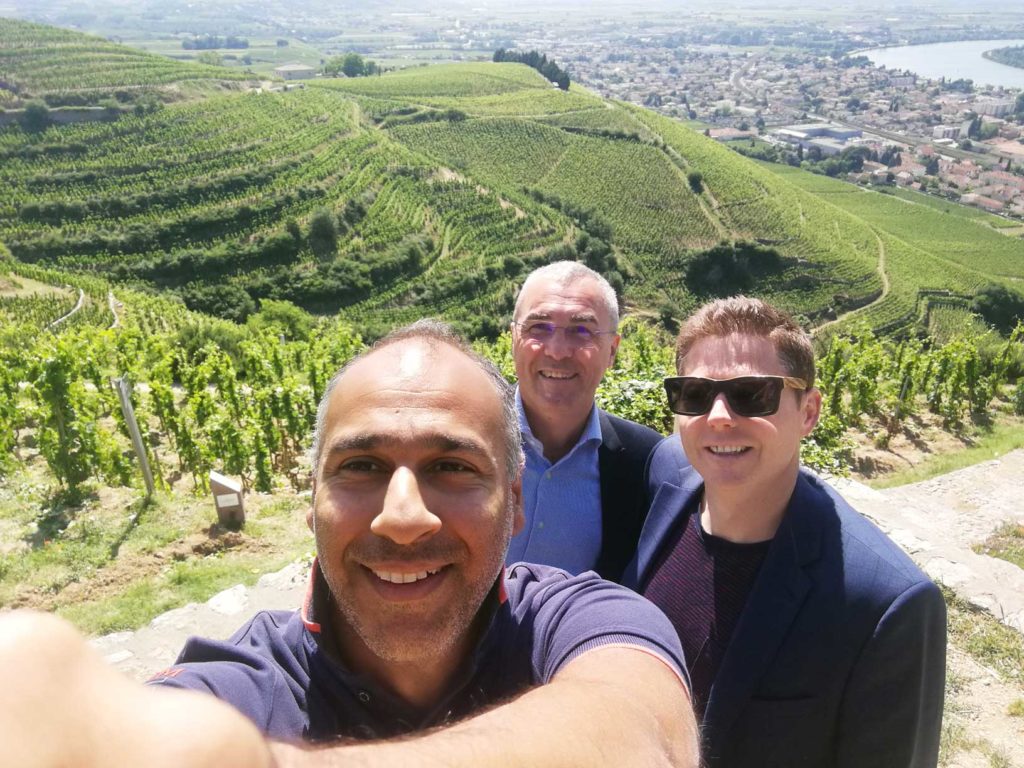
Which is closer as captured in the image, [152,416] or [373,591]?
[373,591]

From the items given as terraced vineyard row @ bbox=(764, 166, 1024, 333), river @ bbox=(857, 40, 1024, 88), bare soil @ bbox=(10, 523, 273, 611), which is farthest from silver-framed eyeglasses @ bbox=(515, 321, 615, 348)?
river @ bbox=(857, 40, 1024, 88)

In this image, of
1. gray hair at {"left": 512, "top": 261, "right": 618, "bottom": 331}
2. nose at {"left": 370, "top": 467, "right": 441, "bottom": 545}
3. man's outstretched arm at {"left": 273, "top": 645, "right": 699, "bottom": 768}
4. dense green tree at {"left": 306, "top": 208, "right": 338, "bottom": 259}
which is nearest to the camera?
man's outstretched arm at {"left": 273, "top": 645, "right": 699, "bottom": 768}

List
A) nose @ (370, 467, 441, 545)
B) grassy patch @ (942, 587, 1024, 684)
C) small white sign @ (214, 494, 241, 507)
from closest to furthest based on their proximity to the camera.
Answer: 1. nose @ (370, 467, 441, 545)
2. grassy patch @ (942, 587, 1024, 684)
3. small white sign @ (214, 494, 241, 507)

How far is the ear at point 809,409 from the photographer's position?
2.43 m

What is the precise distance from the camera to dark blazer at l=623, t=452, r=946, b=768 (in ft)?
6.39

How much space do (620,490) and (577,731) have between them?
6.57 feet

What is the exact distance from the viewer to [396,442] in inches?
54.6

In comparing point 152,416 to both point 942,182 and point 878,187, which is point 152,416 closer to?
point 878,187

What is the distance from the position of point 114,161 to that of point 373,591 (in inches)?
2044

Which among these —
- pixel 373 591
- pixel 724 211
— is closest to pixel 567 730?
pixel 373 591

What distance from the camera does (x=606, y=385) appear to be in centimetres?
823

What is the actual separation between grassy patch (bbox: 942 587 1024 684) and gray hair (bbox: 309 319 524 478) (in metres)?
4.73

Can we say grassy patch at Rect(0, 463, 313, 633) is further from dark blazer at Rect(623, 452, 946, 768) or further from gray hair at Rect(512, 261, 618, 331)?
dark blazer at Rect(623, 452, 946, 768)

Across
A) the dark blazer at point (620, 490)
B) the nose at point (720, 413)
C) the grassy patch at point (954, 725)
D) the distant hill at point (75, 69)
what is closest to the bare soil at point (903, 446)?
the grassy patch at point (954, 725)
